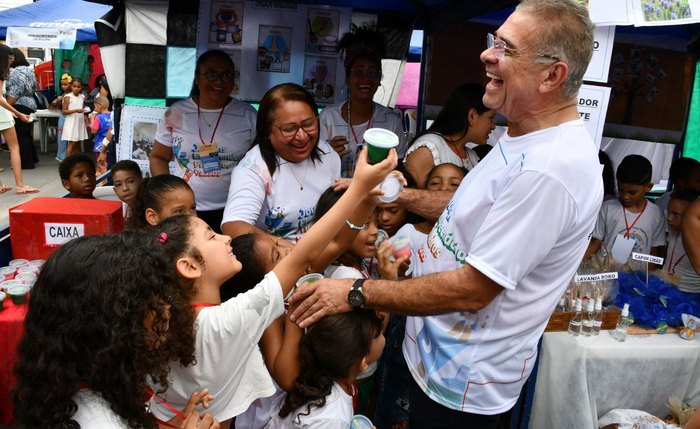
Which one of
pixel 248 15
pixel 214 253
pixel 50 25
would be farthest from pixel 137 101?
pixel 50 25

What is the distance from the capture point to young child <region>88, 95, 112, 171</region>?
9.31 metres

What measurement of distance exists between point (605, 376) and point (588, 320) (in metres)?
0.28

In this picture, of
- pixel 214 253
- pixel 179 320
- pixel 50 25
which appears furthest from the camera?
pixel 50 25

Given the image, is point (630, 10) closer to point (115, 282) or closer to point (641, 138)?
point (115, 282)

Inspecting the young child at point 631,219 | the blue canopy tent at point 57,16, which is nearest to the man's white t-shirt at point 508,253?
the young child at point 631,219

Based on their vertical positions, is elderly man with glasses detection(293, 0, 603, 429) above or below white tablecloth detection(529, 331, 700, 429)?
above

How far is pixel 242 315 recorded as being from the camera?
1.52 metres

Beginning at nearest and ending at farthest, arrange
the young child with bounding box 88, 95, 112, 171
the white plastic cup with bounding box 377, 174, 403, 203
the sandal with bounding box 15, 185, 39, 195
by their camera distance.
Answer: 1. the white plastic cup with bounding box 377, 174, 403, 203
2. the sandal with bounding box 15, 185, 39, 195
3. the young child with bounding box 88, 95, 112, 171

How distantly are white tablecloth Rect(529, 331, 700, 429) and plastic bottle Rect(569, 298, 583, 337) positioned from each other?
0.04 m

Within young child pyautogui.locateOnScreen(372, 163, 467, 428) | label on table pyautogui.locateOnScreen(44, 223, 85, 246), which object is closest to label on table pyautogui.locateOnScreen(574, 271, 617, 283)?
young child pyautogui.locateOnScreen(372, 163, 467, 428)

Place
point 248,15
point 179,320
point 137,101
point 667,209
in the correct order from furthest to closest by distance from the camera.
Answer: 1. point 137,101
2. point 248,15
3. point 667,209
4. point 179,320

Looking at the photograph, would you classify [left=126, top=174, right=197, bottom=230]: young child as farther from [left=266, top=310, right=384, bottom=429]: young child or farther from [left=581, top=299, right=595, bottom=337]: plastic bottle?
[left=581, top=299, right=595, bottom=337]: plastic bottle

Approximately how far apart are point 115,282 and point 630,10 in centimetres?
206

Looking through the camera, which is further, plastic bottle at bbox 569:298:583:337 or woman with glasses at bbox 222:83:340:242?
plastic bottle at bbox 569:298:583:337
